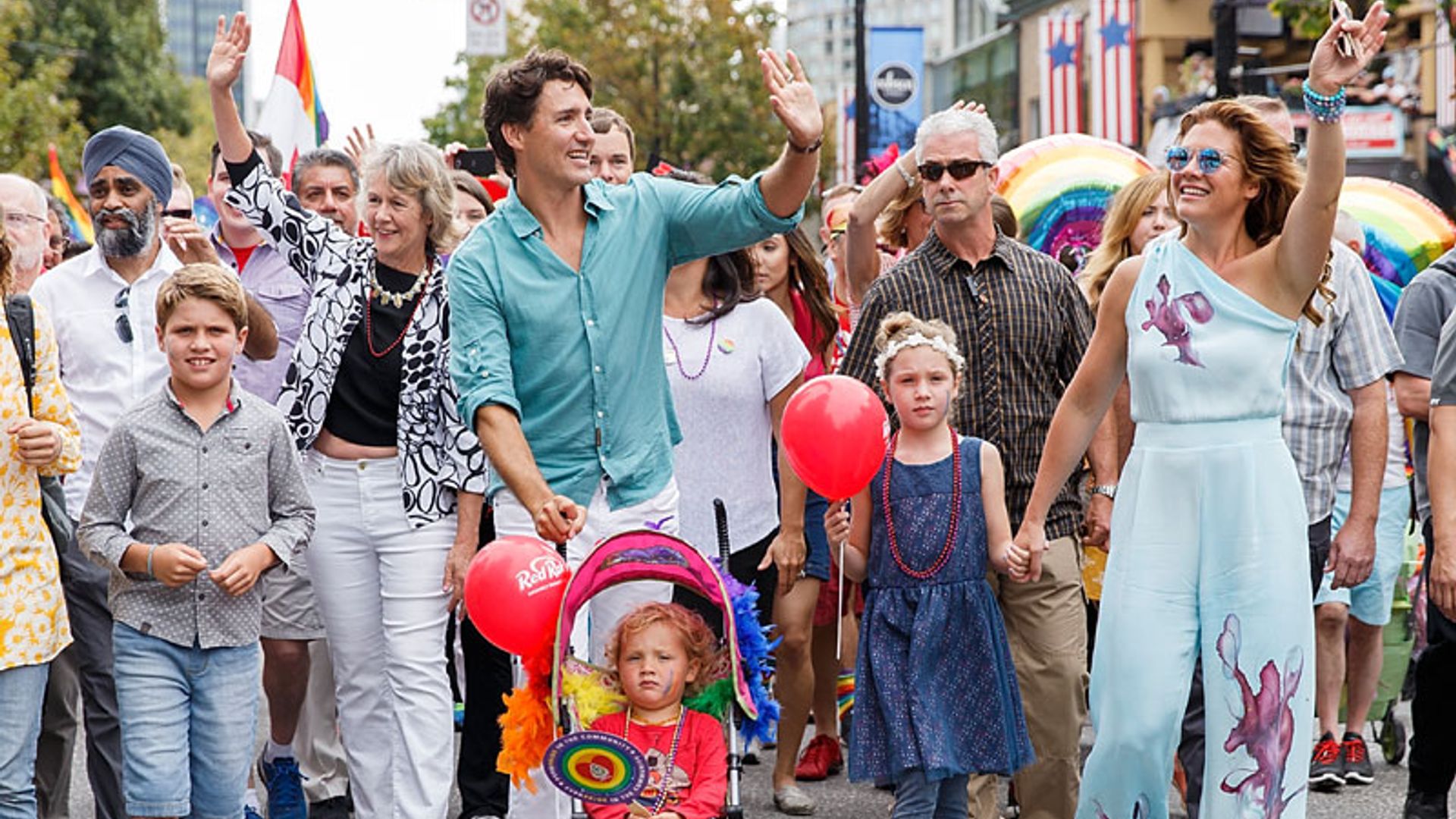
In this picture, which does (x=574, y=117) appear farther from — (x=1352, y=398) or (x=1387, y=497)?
(x=1387, y=497)

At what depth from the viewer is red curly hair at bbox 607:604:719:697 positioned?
5750 mm

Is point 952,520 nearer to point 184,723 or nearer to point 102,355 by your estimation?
point 184,723

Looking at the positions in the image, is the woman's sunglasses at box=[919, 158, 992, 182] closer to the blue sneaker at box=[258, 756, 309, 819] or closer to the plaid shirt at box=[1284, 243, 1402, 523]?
the plaid shirt at box=[1284, 243, 1402, 523]

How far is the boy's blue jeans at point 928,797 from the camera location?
6.49 metres

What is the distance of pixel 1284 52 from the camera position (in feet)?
146

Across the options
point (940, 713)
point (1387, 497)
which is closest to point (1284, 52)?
point (1387, 497)

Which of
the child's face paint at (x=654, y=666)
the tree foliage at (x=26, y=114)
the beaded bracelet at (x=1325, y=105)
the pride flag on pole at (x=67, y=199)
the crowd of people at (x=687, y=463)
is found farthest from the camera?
the tree foliage at (x=26, y=114)

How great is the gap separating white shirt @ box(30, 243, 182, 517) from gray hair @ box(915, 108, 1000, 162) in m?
2.68

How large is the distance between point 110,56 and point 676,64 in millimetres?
15454

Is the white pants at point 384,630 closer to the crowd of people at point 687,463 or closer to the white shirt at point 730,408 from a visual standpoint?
the crowd of people at point 687,463

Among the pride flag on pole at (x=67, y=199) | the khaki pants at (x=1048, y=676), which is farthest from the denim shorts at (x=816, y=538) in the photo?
the pride flag on pole at (x=67, y=199)

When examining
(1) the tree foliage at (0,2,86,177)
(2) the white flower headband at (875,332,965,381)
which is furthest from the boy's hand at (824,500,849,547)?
(1) the tree foliage at (0,2,86,177)

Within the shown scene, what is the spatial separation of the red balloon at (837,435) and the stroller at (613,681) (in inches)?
23.4

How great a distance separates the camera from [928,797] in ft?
21.4
